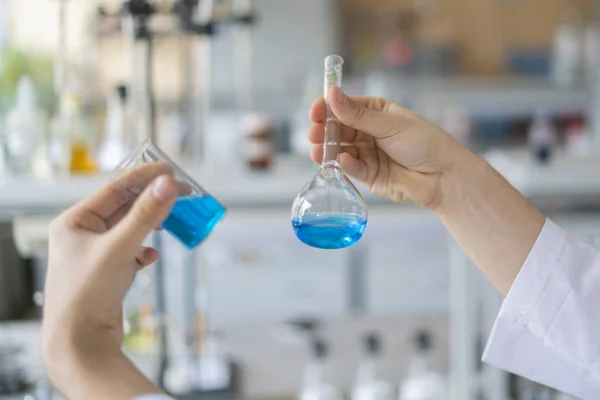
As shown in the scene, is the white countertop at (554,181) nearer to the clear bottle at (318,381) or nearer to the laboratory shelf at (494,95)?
the clear bottle at (318,381)

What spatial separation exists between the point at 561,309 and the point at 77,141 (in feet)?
4.30

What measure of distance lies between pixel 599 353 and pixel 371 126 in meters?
0.40

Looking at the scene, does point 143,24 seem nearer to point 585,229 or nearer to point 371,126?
point 371,126

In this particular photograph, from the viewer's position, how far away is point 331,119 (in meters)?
0.86

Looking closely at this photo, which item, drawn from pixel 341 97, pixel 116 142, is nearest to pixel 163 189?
pixel 341 97

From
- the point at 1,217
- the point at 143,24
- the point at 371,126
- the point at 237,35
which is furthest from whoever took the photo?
the point at 237,35

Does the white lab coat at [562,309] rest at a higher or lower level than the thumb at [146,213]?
lower

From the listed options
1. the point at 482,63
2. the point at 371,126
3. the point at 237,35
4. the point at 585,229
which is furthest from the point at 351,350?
the point at 482,63

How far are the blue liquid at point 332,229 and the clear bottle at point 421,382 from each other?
0.73 m

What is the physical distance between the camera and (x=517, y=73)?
206 inches

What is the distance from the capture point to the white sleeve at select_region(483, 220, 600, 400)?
93 centimetres

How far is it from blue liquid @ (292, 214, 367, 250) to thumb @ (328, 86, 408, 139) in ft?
0.36

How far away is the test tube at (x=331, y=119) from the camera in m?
0.83

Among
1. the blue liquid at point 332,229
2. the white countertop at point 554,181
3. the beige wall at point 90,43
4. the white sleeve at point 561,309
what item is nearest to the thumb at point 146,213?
the blue liquid at point 332,229
